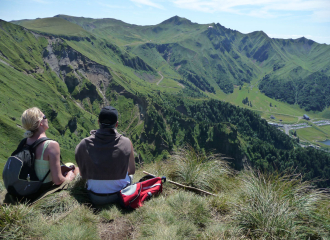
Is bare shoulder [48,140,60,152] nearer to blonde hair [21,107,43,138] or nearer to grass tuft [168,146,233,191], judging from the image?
blonde hair [21,107,43,138]

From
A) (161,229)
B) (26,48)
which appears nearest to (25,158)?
(161,229)

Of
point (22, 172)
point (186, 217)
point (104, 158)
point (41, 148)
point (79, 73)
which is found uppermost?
point (79, 73)

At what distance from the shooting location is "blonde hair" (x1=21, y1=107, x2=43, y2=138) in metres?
5.21

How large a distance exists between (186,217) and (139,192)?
148cm

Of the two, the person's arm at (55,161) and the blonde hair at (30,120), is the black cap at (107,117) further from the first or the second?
the blonde hair at (30,120)

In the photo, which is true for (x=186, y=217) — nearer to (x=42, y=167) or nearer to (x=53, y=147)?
(x=53, y=147)

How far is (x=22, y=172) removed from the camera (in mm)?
5164

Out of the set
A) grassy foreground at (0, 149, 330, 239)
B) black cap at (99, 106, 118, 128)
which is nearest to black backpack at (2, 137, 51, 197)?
grassy foreground at (0, 149, 330, 239)

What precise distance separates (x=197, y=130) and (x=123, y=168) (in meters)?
143

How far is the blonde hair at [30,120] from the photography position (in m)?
5.21

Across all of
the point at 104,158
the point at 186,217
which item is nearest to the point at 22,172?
the point at 104,158

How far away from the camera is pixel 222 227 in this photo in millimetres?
4949

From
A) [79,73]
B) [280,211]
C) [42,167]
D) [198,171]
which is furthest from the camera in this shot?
[79,73]

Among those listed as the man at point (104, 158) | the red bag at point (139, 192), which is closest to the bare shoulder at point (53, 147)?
the man at point (104, 158)
